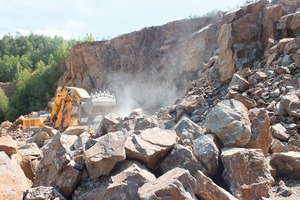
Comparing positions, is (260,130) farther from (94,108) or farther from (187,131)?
(94,108)

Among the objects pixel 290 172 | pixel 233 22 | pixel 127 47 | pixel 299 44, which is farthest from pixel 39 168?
pixel 127 47

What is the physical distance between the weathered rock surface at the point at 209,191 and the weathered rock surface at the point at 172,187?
4.7 inches

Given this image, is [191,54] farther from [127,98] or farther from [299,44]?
[299,44]

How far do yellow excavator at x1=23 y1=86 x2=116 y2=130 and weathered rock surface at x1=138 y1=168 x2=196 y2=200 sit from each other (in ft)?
20.3

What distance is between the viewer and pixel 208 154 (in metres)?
2.92

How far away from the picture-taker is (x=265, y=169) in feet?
9.62

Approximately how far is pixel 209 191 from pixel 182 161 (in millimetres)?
431

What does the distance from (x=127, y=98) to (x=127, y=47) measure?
4.28 m

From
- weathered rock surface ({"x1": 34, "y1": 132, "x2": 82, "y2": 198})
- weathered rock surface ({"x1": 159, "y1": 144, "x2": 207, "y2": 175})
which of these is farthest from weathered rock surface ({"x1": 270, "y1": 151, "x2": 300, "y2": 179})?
weathered rock surface ({"x1": 34, "y1": 132, "x2": 82, "y2": 198})

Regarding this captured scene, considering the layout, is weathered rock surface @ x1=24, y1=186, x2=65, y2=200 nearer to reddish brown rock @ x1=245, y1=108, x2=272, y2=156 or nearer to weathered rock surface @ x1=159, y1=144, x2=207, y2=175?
weathered rock surface @ x1=159, y1=144, x2=207, y2=175

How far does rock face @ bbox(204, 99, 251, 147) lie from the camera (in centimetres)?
316

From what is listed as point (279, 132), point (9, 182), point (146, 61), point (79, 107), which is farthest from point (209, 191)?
point (146, 61)

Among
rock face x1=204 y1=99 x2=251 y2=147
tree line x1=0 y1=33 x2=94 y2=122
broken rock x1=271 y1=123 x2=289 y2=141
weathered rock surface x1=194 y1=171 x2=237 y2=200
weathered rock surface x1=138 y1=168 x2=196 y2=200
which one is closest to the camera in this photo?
weathered rock surface x1=138 y1=168 x2=196 y2=200

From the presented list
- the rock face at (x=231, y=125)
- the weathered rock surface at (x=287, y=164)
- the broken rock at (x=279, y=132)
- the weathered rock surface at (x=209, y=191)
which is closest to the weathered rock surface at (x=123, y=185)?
the weathered rock surface at (x=209, y=191)
